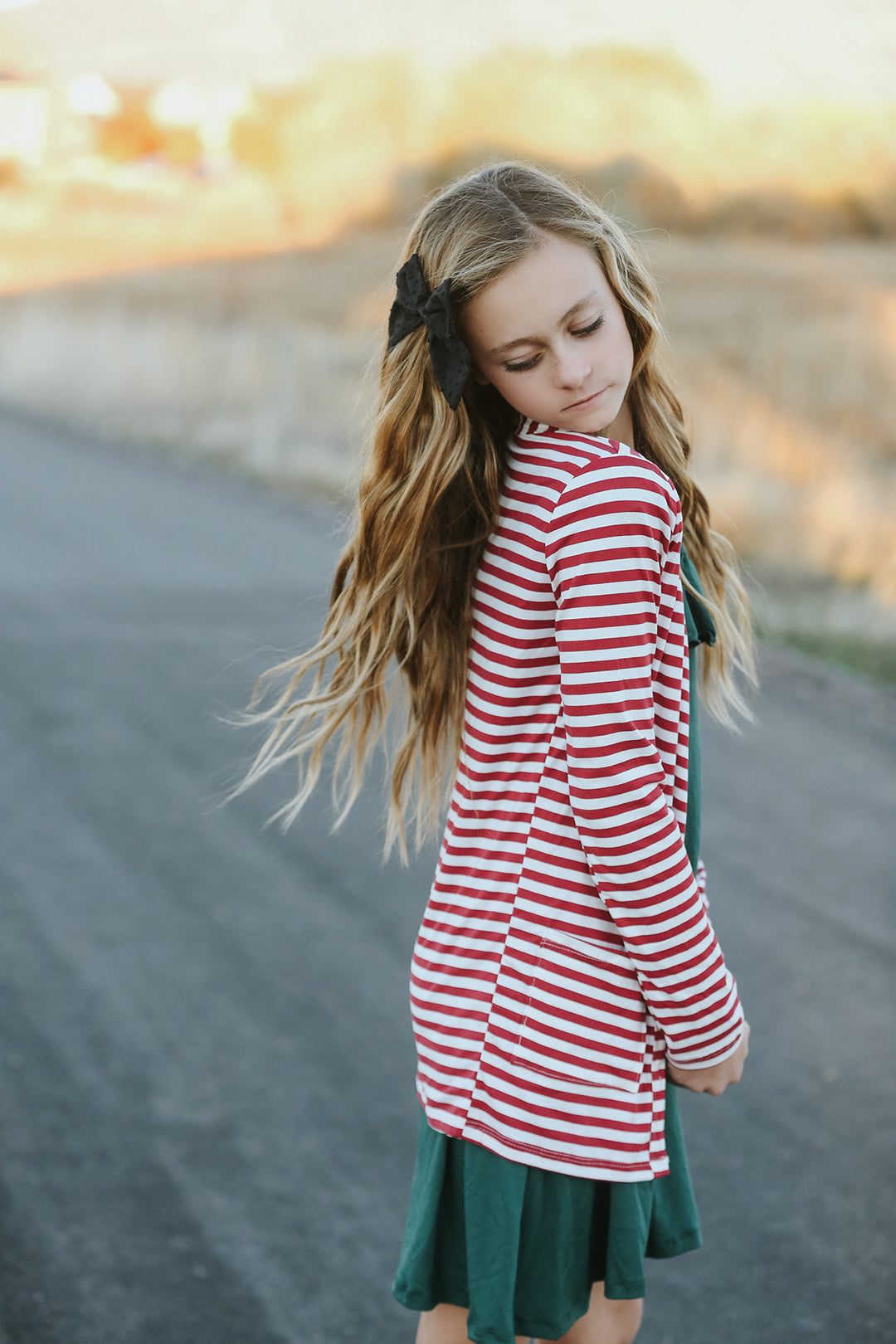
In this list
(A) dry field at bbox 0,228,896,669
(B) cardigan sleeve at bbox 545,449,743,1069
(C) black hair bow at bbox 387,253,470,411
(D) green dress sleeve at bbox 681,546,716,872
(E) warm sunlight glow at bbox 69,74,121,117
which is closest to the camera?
(B) cardigan sleeve at bbox 545,449,743,1069

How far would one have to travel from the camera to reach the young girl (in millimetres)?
1373

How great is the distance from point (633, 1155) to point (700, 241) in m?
30.3

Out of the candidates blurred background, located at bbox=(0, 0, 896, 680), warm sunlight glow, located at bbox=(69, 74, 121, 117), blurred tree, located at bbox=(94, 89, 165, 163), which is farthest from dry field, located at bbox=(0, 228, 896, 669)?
warm sunlight glow, located at bbox=(69, 74, 121, 117)

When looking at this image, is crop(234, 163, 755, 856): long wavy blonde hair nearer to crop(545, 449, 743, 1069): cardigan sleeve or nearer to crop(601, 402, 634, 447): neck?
crop(601, 402, 634, 447): neck

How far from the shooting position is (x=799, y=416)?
40.3 feet

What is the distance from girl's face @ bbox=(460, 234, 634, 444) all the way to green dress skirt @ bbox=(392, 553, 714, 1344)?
268 mm

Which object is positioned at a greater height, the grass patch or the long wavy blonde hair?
the long wavy blonde hair

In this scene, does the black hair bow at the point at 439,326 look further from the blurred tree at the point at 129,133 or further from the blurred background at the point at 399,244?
the blurred tree at the point at 129,133

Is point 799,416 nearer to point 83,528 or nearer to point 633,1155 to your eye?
point 83,528

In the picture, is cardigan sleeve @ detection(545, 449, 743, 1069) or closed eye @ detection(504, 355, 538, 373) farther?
closed eye @ detection(504, 355, 538, 373)

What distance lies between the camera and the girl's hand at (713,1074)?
1475 mm

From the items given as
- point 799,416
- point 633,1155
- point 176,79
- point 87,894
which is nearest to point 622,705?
point 633,1155

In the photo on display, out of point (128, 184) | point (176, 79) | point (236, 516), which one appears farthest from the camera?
point (176, 79)

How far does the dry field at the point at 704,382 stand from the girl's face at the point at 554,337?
4976 millimetres
